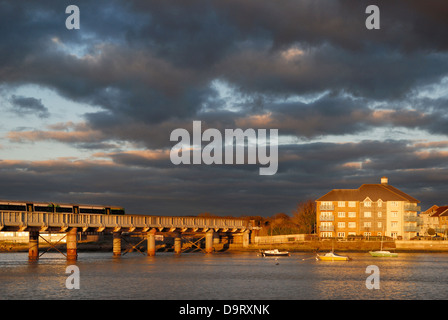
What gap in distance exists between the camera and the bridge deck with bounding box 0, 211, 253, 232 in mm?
110312

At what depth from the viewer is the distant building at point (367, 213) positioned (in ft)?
624

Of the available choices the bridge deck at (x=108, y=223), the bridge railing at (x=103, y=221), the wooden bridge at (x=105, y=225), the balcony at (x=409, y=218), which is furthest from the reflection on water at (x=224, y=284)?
the balcony at (x=409, y=218)

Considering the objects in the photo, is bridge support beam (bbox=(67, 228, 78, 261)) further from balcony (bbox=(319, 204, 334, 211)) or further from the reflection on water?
balcony (bbox=(319, 204, 334, 211))

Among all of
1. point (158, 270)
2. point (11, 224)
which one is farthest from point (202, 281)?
point (11, 224)

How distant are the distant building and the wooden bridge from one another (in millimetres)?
33005

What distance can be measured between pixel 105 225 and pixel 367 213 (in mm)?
93511

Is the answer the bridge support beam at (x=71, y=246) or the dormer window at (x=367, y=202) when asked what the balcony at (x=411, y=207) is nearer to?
the dormer window at (x=367, y=202)

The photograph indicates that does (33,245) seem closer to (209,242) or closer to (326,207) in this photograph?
(209,242)

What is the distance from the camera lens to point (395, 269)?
3974 inches

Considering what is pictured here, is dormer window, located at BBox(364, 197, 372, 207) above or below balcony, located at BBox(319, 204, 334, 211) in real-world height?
above

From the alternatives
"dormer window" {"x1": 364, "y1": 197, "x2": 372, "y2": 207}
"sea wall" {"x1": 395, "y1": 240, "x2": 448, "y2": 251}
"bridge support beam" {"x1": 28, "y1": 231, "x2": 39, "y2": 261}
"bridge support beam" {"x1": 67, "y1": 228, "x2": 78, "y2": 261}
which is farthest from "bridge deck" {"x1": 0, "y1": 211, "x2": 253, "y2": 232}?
"sea wall" {"x1": 395, "y1": 240, "x2": 448, "y2": 251}
